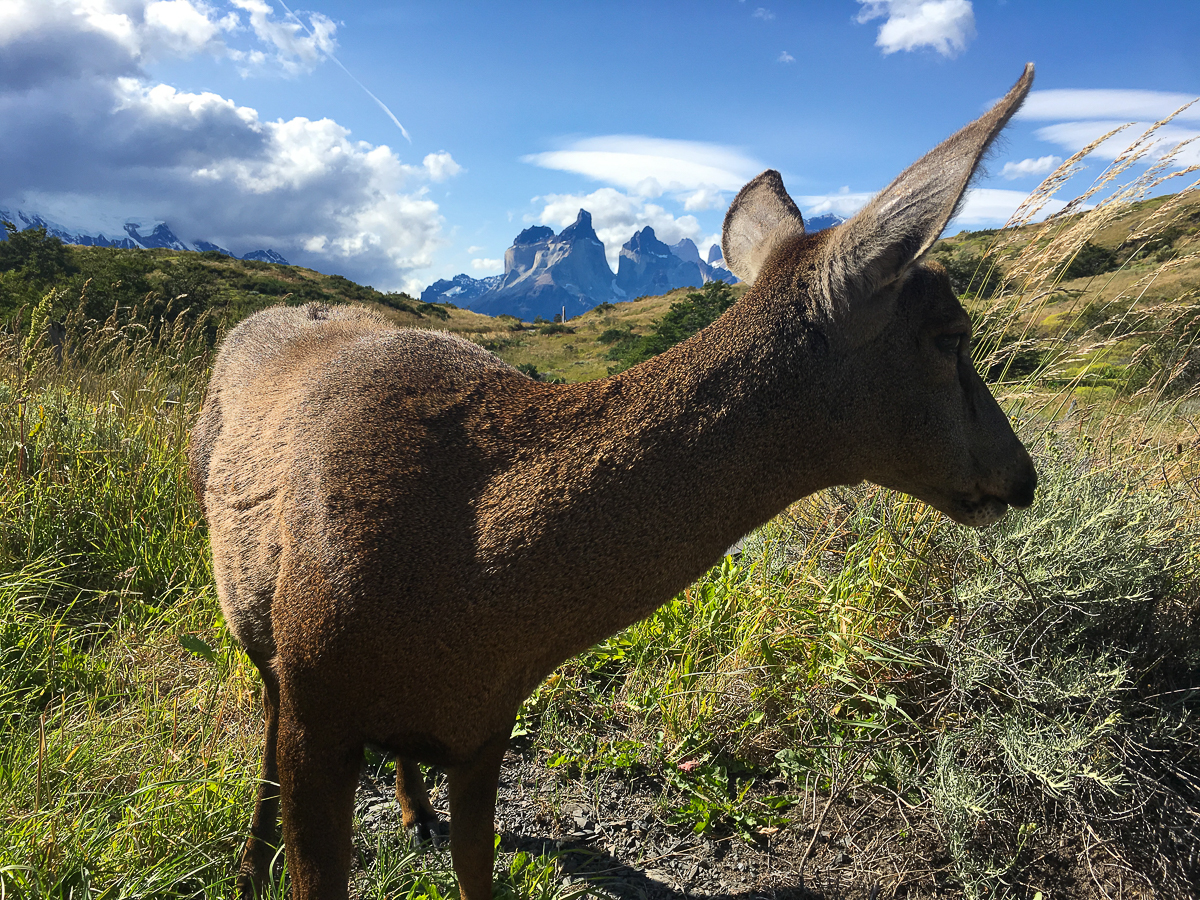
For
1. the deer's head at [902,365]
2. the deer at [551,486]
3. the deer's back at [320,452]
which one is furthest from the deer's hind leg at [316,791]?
the deer's head at [902,365]

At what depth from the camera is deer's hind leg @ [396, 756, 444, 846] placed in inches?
123

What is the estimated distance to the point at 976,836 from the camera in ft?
9.38

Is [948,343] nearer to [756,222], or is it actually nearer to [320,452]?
[756,222]

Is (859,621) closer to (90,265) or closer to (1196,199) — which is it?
(1196,199)

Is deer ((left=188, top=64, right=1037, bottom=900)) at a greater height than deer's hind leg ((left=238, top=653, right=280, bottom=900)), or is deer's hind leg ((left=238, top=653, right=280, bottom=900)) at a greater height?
deer ((left=188, top=64, right=1037, bottom=900))

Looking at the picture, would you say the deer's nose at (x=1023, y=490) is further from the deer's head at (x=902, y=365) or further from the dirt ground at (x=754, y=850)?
the dirt ground at (x=754, y=850)

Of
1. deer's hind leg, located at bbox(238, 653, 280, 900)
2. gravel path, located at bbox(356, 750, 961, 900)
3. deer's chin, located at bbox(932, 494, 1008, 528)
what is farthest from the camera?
gravel path, located at bbox(356, 750, 961, 900)

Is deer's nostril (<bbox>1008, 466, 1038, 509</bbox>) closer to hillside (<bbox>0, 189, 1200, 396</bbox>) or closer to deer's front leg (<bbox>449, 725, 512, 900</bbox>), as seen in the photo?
hillside (<bbox>0, 189, 1200, 396</bbox>)

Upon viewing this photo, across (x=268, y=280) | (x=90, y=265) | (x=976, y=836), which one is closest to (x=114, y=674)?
(x=976, y=836)

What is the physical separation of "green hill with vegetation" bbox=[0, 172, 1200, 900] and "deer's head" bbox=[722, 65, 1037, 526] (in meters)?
1.16

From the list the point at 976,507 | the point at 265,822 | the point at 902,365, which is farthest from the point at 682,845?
the point at 902,365

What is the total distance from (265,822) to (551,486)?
2.04 meters

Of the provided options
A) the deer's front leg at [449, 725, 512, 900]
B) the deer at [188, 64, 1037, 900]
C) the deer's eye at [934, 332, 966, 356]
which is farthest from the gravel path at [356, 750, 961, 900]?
the deer's eye at [934, 332, 966, 356]

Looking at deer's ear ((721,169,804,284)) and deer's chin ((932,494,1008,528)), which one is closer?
deer's chin ((932,494,1008,528))
